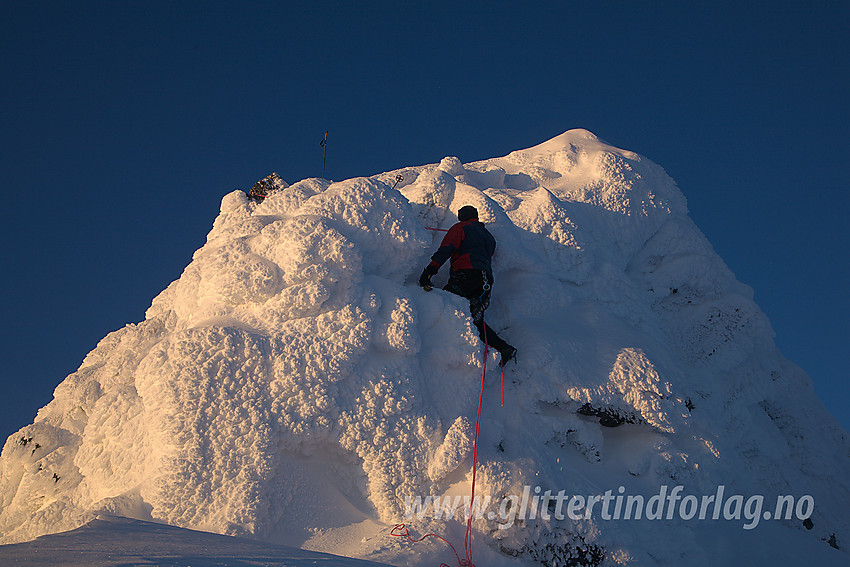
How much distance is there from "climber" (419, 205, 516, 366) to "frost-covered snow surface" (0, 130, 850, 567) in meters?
0.26

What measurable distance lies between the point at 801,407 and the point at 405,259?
20.1ft

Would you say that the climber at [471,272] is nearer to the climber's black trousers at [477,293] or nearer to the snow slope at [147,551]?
the climber's black trousers at [477,293]

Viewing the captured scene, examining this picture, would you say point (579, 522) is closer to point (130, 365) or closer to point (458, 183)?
point (458, 183)

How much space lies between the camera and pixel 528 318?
20.8ft

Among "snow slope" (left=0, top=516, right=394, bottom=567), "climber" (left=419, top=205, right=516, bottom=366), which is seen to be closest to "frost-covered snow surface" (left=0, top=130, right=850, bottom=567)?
"climber" (left=419, top=205, right=516, bottom=366)

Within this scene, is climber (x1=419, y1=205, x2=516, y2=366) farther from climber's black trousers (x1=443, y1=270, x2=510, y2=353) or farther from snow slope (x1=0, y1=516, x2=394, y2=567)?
snow slope (x1=0, y1=516, x2=394, y2=567)

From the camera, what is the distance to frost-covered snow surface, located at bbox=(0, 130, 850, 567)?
4547 millimetres

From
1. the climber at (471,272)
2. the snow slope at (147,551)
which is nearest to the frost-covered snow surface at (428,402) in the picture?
the climber at (471,272)

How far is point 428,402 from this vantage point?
516cm

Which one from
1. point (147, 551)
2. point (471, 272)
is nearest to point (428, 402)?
point (471, 272)

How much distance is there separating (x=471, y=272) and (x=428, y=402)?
1.41m

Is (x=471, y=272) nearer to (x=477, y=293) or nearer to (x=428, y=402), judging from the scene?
(x=477, y=293)

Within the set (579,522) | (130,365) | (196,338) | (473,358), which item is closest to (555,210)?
(473,358)

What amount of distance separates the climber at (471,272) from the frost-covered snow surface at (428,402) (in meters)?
0.26
